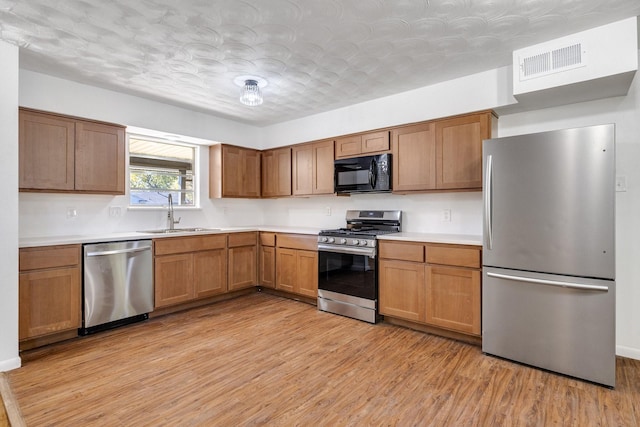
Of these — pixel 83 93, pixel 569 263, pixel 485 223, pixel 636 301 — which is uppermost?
pixel 83 93

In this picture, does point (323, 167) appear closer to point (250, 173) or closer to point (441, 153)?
point (250, 173)

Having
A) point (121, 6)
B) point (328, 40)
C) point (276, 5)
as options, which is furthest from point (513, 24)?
point (121, 6)

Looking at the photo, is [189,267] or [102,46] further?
[189,267]

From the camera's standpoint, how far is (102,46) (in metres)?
2.64

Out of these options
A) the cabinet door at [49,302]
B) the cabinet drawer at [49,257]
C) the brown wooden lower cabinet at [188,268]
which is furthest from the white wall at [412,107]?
the cabinet door at [49,302]

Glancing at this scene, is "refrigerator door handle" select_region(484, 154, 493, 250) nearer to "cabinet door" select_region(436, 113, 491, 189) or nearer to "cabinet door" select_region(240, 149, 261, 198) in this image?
"cabinet door" select_region(436, 113, 491, 189)

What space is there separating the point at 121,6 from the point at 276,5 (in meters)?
1.00

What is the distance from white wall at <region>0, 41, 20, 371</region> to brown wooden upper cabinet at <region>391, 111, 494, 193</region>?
3.41 metres

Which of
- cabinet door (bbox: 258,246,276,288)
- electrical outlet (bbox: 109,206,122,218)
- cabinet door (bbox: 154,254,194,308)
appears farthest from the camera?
cabinet door (bbox: 258,246,276,288)

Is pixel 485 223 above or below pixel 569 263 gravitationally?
above

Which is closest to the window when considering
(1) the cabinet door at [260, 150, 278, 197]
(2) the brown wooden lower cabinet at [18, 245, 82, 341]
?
(1) the cabinet door at [260, 150, 278, 197]

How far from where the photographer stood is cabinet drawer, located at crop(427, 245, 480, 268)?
2.88 m

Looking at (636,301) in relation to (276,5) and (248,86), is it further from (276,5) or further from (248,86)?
(248,86)

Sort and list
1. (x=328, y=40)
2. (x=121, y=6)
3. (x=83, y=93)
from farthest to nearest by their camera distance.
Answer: (x=83, y=93) → (x=328, y=40) → (x=121, y=6)
